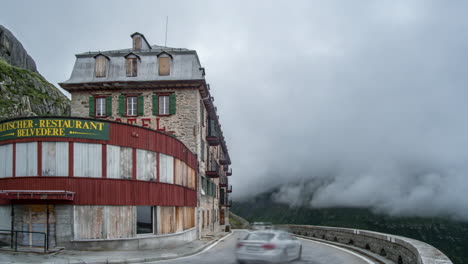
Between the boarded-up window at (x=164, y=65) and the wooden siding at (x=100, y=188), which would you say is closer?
the wooden siding at (x=100, y=188)

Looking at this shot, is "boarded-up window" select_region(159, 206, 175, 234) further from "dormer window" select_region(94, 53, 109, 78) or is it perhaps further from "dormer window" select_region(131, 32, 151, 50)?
"dormer window" select_region(131, 32, 151, 50)

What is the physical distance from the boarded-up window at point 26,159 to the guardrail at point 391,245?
15.1 m

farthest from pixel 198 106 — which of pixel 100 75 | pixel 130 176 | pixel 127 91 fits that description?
pixel 130 176

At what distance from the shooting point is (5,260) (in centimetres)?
1565

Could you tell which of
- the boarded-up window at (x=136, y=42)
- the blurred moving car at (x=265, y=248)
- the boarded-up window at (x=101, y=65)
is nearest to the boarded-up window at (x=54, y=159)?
the blurred moving car at (x=265, y=248)

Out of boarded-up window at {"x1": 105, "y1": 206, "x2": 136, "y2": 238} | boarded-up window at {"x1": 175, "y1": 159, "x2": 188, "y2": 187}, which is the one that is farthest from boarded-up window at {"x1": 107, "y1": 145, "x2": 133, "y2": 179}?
boarded-up window at {"x1": 175, "y1": 159, "x2": 188, "y2": 187}

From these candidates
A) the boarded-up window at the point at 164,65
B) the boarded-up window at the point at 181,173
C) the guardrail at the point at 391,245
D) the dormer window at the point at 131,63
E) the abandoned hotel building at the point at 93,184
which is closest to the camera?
the guardrail at the point at 391,245

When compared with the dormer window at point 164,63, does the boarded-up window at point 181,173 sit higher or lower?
lower

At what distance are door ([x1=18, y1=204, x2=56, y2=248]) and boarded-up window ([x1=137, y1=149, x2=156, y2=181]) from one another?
4491 millimetres

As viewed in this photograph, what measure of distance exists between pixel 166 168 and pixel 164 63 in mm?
13978

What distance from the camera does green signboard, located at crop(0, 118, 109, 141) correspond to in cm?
1928

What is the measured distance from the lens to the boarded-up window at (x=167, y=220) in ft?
75.1

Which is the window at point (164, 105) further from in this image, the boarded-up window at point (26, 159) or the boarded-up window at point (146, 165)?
the boarded-up window at point (26, 159)

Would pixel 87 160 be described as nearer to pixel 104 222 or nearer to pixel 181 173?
pixel 104 222
